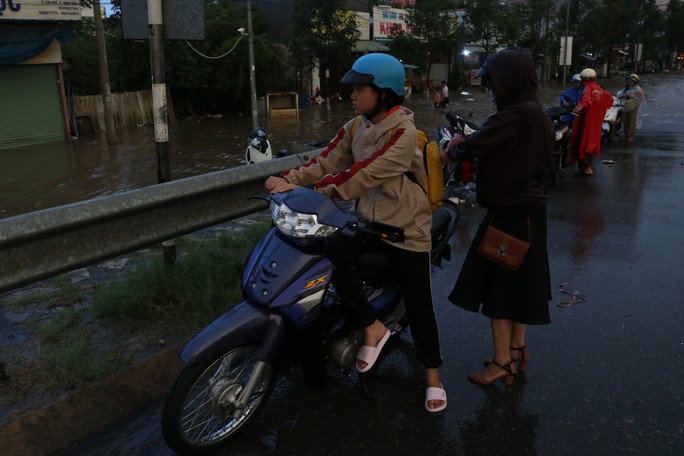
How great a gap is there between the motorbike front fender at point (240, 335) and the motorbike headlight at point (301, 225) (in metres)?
0.40

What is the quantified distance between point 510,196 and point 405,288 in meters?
0.73

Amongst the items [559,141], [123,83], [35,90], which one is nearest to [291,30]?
[123,83]

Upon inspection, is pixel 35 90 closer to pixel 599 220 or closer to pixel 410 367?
pixel 599 220

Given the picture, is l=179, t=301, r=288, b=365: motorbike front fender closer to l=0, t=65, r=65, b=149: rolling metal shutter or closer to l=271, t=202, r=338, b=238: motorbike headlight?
l=271, t=202, r=338, b=238: motorbike headlight

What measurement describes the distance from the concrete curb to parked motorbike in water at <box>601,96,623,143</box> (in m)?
11.6

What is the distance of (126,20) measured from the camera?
15.0ft

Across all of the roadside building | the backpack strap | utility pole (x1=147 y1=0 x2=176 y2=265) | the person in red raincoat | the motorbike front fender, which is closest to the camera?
the motorbike front fender

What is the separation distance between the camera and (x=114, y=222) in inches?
139

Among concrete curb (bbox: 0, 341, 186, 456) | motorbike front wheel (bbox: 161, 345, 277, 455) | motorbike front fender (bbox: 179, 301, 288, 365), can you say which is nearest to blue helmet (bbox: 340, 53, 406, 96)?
motorbike front fender (bbox: 179, 301, 288, 365)

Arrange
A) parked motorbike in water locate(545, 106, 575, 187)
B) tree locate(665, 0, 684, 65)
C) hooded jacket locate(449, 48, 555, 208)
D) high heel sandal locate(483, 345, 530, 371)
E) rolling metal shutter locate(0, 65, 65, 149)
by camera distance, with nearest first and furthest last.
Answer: hooded jacket locate(449, 48, 555, 208), high heel sandal locate(483, 345, 530, 371), parked motorbike in water locate(545, 106, 575, 187), rolling metal shutter locate(0, 65, 65, 149), tree locate(665, 0, 684, 65)

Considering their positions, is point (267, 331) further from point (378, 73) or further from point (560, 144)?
point (560, 144)

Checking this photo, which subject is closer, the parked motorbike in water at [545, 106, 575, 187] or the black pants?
the black pants

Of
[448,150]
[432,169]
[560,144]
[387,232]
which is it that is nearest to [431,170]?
[432,169]

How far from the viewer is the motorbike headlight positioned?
2893 millimetres
